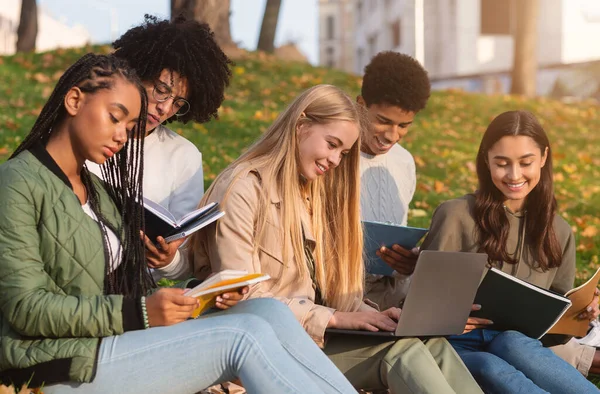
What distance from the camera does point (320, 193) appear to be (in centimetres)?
395

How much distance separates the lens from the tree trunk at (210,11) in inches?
431

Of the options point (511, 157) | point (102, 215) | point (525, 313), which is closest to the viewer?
point (102, 215)

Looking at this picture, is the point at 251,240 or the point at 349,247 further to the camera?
the point at 349,247

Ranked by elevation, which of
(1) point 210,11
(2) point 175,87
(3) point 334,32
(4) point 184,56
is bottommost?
(2) point 175,87

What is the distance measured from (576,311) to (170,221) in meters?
2.00

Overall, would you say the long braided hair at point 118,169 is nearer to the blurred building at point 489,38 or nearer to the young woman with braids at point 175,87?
the young woman with braids at point 175,87

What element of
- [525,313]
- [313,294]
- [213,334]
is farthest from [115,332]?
[525,313]

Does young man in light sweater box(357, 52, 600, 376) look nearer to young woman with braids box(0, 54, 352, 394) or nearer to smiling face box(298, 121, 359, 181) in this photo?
smiling face box(298, 121, 359, 181)

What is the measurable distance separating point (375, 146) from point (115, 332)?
2.41 meters

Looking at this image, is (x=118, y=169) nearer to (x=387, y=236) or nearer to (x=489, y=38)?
(x=387, y=236)

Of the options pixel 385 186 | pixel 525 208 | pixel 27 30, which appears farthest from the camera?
A: pixel 27 30

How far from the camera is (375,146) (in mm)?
4871

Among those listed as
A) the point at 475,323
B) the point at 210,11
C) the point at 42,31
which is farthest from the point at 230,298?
the point at 42,31

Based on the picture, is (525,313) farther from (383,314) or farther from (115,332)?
(115,332)
